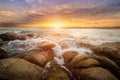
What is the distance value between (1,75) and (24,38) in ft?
40.5

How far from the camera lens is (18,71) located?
576cm

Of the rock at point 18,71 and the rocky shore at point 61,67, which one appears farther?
the rocky shore at point 61,67

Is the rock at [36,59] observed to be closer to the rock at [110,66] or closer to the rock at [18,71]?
the rock at [18,71]

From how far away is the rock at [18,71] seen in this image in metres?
5.55

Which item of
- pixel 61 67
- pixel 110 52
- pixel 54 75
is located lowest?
pixel 61 67

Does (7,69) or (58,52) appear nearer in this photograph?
(7,69)

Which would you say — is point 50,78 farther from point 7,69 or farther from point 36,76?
point 7,69

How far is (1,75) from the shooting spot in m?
5.51

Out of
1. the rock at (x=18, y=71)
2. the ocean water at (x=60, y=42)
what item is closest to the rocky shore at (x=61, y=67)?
the rock at (x=18, y=71)

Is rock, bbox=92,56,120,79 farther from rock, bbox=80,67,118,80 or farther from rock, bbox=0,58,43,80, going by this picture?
rock, bbox=0,58,43,80

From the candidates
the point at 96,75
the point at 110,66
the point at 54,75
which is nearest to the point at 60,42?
the point at 110,66

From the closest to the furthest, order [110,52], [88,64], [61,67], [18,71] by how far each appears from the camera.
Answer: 1. [18,71]
2. [88,64]
3. [61,67]
4. [110,52]

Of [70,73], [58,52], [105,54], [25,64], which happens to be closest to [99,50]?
[105,54]

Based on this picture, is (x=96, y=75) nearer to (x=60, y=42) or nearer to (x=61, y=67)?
(x=61, y=67)
